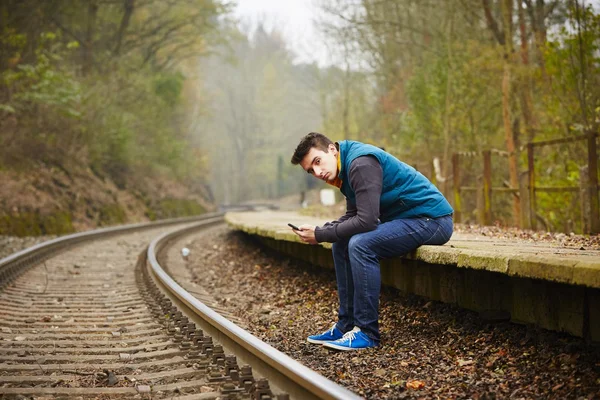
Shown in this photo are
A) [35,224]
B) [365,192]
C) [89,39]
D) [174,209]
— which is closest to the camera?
[365,192]

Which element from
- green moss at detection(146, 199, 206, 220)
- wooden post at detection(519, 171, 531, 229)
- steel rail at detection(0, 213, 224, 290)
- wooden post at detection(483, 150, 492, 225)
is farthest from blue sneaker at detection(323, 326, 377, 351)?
green moss at detection(146, 199, 206, 220)

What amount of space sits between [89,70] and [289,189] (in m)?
35.4

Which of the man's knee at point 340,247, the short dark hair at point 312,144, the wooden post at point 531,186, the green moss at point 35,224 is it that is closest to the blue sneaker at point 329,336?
the man's knee at point 340,247

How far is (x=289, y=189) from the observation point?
5841 centimetres

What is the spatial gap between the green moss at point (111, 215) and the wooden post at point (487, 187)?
12540 mm

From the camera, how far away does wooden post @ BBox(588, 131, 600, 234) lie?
7.38m

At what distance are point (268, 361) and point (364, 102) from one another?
26883 mm

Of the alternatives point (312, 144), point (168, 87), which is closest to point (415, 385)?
point (312, 144)

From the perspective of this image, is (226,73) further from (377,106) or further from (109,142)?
(109,142)

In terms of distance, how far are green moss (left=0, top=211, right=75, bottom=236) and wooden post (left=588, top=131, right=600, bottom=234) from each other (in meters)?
11.9

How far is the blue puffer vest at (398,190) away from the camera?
4441mm

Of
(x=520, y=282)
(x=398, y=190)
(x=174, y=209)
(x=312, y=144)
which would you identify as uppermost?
(x=312, y=144)

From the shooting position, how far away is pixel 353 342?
4344 millimetres

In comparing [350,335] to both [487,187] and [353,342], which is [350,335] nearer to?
[353,342]
